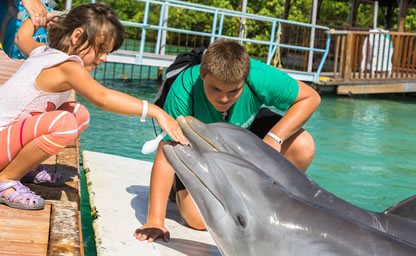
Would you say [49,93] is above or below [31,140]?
above

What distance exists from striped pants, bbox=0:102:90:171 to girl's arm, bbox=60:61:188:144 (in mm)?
213

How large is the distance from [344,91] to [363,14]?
36160mm

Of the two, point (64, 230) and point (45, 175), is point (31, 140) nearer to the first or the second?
point (45, 175)

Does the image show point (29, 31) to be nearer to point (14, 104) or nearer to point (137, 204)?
point (14, 104)

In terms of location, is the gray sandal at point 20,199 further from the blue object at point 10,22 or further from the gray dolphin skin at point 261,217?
the blue object at point 10,22

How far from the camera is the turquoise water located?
6582mm

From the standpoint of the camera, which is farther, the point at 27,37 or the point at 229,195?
the point at 27,37

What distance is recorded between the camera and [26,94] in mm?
3457

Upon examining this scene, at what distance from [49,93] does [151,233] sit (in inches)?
40.3

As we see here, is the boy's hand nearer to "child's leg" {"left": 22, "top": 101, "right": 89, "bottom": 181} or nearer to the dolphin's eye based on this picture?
"child's leg" {"left": 22, "top": 101, "right": 89, "bottom": 181}

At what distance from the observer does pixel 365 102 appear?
15539 millimetres

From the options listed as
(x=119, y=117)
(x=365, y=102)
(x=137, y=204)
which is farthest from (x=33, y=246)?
(x=365, y=102)

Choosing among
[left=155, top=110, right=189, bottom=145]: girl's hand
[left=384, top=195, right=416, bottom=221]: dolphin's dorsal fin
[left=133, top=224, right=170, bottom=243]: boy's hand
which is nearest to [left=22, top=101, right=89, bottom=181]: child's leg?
[left=133, top=224, right=170, bottom=243]: boy's hand

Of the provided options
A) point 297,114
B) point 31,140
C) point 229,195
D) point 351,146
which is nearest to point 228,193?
point 229,195
